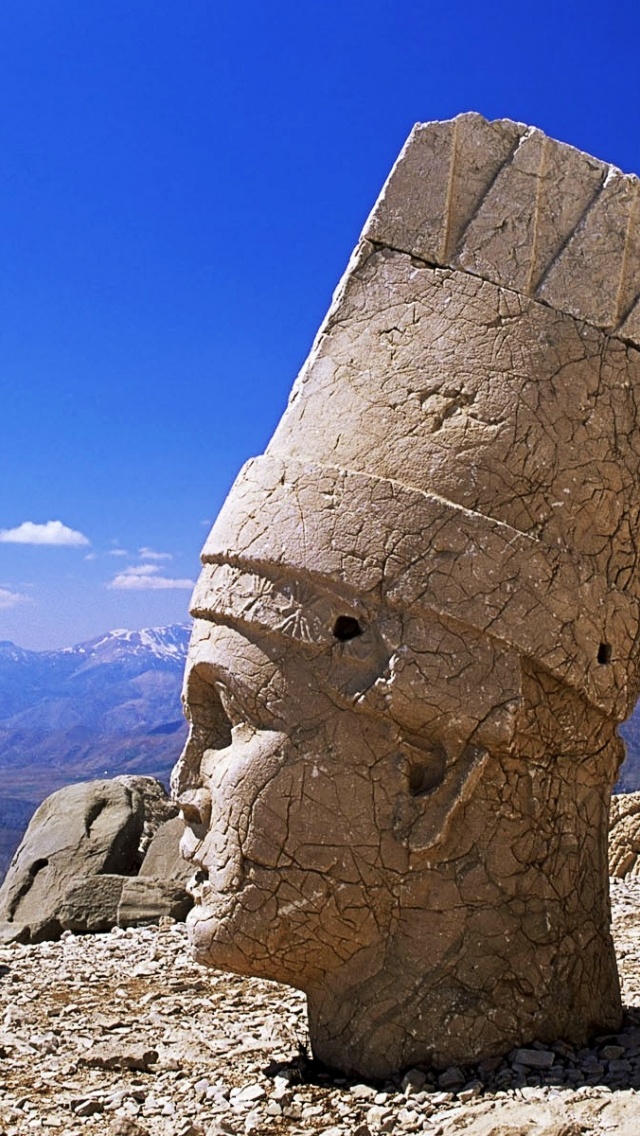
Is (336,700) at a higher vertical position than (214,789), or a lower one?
higher

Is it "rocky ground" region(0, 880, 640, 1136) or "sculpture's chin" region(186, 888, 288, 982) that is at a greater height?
"sculpture's chin" region(186, 888, 288, 982)

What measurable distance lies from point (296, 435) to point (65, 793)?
6873 mm

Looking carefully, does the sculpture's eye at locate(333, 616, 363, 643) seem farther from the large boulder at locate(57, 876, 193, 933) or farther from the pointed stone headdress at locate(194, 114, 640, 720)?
the large boulder at locate(57, 876, 193, 933)

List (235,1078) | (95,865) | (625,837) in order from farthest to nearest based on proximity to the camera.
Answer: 1. (625,837)
2. (95,865)
3. (235,1078)

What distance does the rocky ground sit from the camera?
12.0ft

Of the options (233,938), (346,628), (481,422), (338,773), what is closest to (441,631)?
(346,628)

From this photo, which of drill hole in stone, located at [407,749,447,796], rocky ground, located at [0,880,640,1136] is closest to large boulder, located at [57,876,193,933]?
rocky ground, located at [0,880,640,1136]

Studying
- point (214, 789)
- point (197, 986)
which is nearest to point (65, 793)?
point (197, 986)

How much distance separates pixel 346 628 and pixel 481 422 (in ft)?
3.03

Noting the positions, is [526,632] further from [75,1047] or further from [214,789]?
[75,1047]

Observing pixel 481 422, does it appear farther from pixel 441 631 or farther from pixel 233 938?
pixel 233 938

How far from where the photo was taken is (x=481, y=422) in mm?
4156

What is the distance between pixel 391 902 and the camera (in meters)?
3.96

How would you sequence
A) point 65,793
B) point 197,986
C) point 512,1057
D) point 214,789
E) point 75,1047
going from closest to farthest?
point 512,1057 < point 214,789 < point 75,1047 < point 197,986 < point 65,793
